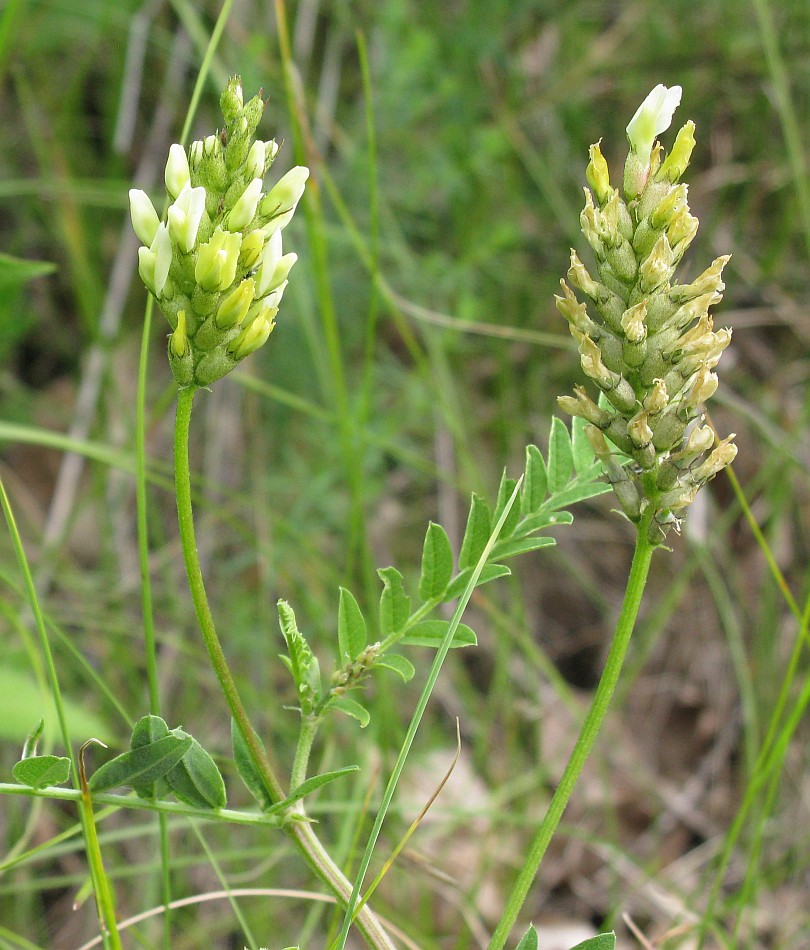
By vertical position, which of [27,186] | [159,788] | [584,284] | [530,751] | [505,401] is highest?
[27,186]

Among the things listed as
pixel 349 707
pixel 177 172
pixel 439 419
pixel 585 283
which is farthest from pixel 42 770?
pixel 439 419

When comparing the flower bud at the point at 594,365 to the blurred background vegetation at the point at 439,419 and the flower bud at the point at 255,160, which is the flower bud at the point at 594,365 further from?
the blurred background vegetation at the point at 439,419

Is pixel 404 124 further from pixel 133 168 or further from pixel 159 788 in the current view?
pixel 159 788

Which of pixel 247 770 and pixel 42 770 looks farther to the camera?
pixel 247 770

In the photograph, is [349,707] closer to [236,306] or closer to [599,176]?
[236,306]

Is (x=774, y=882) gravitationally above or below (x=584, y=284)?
below

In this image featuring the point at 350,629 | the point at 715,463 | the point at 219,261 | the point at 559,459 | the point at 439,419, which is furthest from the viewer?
the point at 439,419

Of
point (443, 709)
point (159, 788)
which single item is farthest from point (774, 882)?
point (159, 788)
